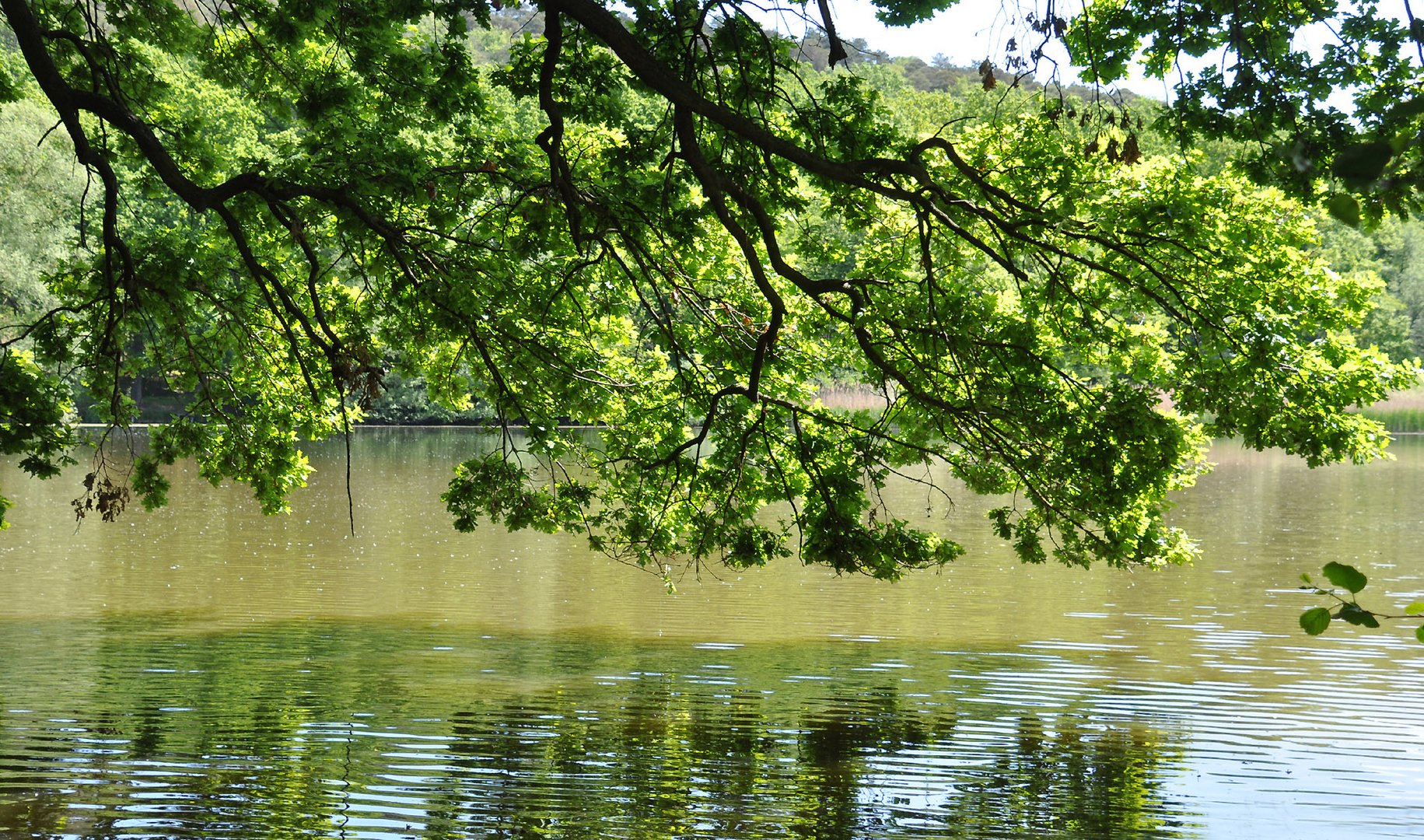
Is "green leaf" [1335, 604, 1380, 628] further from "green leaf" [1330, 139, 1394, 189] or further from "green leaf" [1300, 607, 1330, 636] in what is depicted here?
"green leaf" [1330, 139, 1394, 189]

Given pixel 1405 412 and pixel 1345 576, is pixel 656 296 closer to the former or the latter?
pixel 1345 576

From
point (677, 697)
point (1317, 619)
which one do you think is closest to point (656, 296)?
point (677, 697)

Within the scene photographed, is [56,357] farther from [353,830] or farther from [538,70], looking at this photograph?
[353,830]

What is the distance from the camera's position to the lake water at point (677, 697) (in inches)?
289

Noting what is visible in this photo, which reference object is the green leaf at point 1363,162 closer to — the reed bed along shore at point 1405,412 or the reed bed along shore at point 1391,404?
the reed bed along shore at point 1391,404

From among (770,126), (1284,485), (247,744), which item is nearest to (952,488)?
(1284,485)

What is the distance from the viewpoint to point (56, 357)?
9.26 metres

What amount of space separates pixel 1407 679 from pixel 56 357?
1132cm

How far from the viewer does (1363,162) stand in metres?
1.51

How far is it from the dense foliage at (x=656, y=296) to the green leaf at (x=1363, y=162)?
5511 mm

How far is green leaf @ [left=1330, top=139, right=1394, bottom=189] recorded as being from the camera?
4.91 feet

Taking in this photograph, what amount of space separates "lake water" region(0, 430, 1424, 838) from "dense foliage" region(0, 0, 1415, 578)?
1349 millimetres

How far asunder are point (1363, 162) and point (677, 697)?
9.43m

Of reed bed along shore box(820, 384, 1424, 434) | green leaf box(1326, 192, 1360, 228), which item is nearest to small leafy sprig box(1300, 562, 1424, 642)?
green leaf box(1326, 192, 1360, 228)
